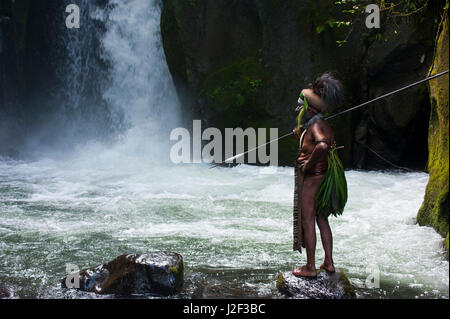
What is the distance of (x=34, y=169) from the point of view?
46.5 ft

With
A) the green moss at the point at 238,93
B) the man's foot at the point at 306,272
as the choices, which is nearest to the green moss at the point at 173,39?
the green moss at the point at 238,93

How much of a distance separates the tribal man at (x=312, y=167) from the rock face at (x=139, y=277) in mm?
1213

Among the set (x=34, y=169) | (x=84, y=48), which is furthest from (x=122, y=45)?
(x=34, y=169)

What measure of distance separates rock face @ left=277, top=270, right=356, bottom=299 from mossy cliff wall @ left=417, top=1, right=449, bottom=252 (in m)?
1.61

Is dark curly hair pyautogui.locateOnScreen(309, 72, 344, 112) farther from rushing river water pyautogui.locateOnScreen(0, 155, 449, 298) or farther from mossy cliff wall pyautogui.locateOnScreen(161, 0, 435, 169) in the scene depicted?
mossy cliff wall pyautogui.locateOnScreen(161, 0, 435, 169)

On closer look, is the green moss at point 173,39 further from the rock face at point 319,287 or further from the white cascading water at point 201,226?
the rock face at point 319,287

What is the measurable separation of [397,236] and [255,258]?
6.78 feet

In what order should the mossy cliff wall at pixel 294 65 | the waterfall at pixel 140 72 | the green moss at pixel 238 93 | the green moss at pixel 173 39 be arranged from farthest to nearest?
the waterfall at pixel 140 72, the green moss at pixel 173 39, the green moss at pixel 238 93, the mossy cliff wall at pixel 294 65

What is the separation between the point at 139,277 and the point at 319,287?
1.70 meters

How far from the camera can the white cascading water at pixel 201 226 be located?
5.03 m

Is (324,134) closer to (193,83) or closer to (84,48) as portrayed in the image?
(193,83)

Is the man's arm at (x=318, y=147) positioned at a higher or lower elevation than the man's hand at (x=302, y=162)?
higher
